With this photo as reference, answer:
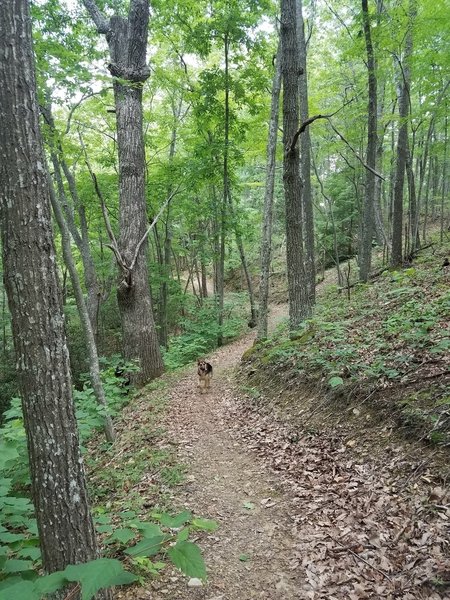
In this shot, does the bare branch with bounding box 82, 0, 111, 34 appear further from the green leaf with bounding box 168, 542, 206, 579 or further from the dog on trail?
the green leaf with bounding box 168, 542, 206, 579

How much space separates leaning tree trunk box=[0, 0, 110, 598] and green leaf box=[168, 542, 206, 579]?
113 cm

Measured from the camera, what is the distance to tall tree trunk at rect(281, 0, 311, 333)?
755cm

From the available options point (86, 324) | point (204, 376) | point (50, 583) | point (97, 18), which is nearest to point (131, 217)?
point (86, 324)

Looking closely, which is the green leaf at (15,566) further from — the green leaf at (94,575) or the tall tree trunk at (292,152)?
the tall tree trunk at (292,152)

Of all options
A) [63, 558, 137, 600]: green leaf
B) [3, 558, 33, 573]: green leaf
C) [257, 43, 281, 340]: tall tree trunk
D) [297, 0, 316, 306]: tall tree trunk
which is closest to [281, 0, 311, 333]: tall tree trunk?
[257, 43, 281, 340]: tall tree trunk

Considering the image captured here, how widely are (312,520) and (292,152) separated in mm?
6441

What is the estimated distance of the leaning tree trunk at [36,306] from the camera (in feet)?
7.50

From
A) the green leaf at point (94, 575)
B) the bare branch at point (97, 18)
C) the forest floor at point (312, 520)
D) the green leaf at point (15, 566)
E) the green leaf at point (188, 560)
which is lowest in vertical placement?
the forest floor at point (312, 520)

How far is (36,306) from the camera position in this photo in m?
2.35

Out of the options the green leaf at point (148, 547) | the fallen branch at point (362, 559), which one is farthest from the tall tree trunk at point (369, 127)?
the green leaf at point (148, 547)

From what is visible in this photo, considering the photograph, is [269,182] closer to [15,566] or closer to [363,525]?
[363,525]

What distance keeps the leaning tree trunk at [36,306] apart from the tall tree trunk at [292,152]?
5.82 meters

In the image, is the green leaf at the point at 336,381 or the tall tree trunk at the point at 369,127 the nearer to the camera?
the green leaf at the point at 336,381

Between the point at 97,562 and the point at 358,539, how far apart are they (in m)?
2.61
